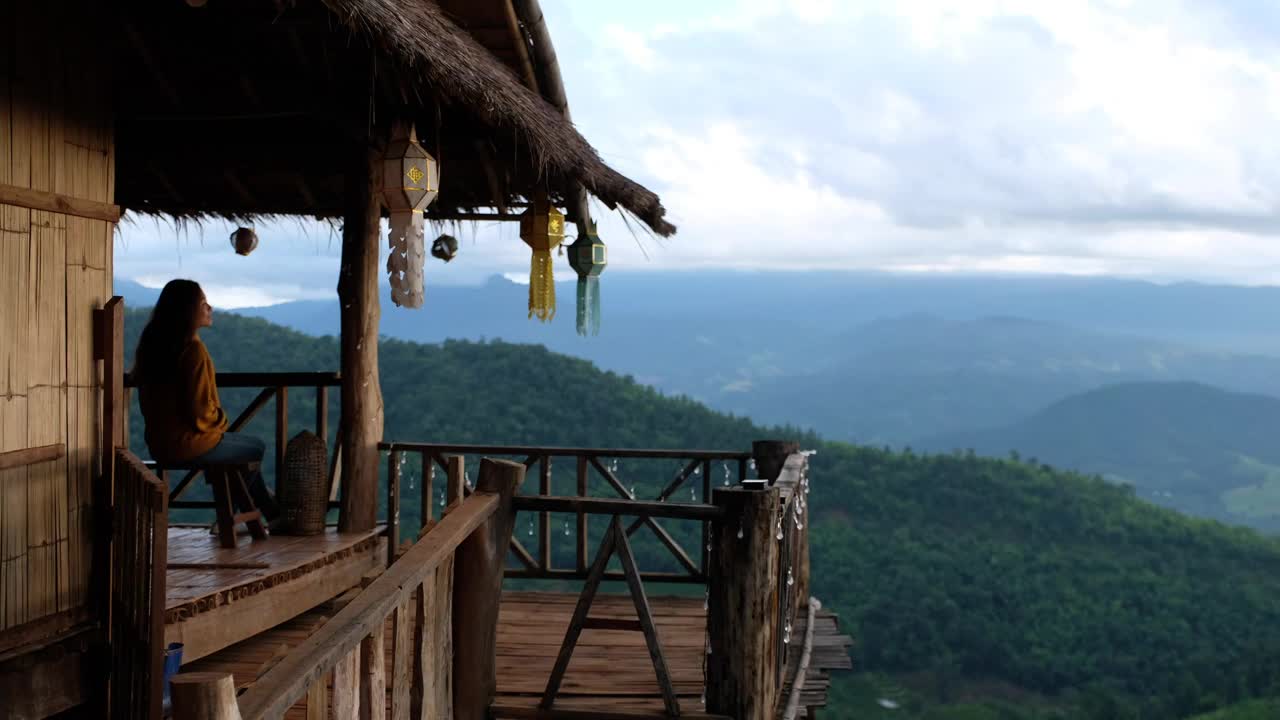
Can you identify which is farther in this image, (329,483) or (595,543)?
(595,543)

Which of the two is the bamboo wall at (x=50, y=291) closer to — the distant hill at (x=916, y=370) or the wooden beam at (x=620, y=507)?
the wooden beam at (x=620, y=507)

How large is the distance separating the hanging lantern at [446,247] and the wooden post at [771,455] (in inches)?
140

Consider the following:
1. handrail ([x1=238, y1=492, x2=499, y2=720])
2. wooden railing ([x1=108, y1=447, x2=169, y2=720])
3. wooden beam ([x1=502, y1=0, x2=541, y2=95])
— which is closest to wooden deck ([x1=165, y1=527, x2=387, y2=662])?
wooden railing ([x1=108, y1=447, x2=169, y2=720])

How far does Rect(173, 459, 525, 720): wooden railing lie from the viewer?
2.19 meters

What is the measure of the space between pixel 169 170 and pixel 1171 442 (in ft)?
406

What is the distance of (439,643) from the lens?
3.68 meters

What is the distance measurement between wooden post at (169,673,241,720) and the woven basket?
4.64 metres

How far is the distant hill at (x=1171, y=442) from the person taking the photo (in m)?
106

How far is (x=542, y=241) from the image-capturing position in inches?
297

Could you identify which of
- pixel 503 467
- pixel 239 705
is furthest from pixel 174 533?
pixel 239 705

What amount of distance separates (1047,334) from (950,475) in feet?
547

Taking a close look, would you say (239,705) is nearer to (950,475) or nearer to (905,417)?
(950,475)

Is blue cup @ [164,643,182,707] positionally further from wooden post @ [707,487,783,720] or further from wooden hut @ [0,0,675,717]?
wooden post @ [707,487,783,720]

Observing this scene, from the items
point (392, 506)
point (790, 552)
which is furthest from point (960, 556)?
point (790, 552)
